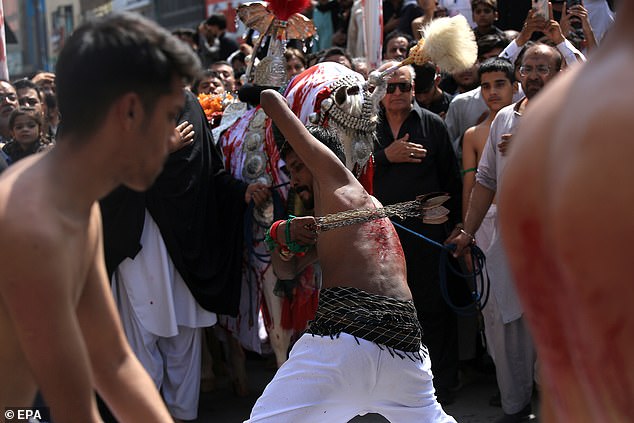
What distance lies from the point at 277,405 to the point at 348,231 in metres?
0.73

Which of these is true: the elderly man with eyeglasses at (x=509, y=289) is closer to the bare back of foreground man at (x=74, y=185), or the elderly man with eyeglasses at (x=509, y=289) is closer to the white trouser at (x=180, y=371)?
the white trouser at (x=180, y=371)

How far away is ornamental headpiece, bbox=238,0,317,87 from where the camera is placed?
5.83 m

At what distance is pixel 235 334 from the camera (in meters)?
6.21

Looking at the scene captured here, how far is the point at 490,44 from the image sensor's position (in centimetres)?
731

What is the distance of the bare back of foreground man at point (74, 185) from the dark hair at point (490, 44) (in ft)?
17.4

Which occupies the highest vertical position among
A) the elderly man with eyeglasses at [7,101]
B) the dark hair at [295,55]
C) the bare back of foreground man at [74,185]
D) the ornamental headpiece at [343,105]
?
the bare back of foreground man at [74,185]

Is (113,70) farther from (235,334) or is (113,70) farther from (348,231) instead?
(235,334)

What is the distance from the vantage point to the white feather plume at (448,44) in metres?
5.25

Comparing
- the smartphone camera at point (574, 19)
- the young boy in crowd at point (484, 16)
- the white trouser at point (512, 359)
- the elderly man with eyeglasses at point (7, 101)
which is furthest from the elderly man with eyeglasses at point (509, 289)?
the elderly man with eyeglasses at point (7, 101)

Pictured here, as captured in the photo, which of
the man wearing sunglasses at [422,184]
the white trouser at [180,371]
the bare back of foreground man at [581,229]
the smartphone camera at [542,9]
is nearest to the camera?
the bare back of foreground man at [581,229]

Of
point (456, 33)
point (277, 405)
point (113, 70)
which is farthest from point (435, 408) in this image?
point (456, 33)

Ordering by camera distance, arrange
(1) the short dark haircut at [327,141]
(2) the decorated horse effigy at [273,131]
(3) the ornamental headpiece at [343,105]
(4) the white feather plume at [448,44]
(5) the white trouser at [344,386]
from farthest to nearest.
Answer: (4) the white feather plume at [448,44]
(2) the decorated horse effigy at [273,131]
(3) the ornamental headpiece at [343,105]
(1) the short dark haircut at [327,141]
(5) the white trouser at [344,386]

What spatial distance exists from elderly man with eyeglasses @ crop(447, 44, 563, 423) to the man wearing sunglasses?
1.64 feet

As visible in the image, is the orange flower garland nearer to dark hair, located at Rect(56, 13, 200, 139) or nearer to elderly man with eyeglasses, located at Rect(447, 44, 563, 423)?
elderly man with eyeglasses, located at Rect(447, 44, 563, 423)
